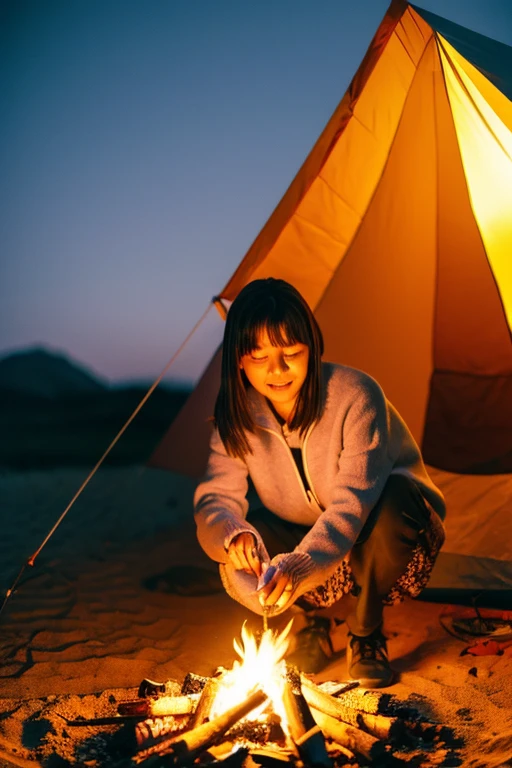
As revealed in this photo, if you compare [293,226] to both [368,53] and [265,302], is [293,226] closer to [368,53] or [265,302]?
[368,53]

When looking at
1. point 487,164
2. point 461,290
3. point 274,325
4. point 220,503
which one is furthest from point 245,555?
point 461,290

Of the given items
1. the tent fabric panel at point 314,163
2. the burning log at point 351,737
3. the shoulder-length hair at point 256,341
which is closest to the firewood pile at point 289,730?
the burning log at point 351,737

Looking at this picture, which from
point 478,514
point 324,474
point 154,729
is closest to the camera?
point 154,729

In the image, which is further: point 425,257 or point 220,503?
point 425,257

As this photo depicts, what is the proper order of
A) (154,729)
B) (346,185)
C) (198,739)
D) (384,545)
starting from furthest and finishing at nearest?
1. (346,185)
2. (384,545)
3. (154,729)
4. (198,739)

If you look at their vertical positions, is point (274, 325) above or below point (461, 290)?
below

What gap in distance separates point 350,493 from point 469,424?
5.33 ft

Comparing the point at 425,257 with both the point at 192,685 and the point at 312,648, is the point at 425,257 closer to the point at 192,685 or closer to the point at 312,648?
the point at 312,648

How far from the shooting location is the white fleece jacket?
5.67ft

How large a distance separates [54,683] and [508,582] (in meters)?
1.59

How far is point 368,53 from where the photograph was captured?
2.39 m

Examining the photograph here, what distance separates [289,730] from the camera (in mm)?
1479

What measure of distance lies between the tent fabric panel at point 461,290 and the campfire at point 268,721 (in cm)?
194

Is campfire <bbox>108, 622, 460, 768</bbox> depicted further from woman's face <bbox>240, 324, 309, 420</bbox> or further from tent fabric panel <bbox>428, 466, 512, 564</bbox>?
tent fabric panel <bbox>428, 466, 512, 564</bbox>
